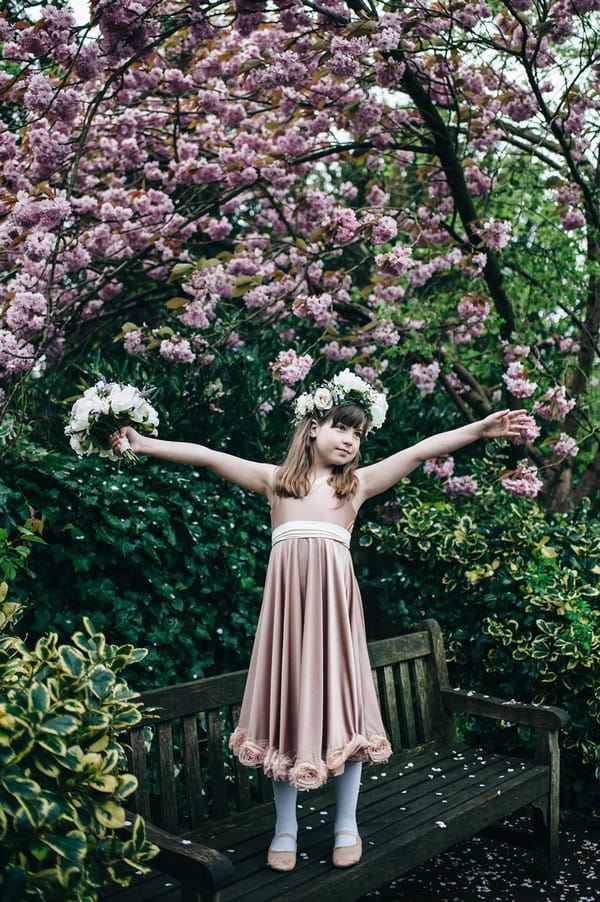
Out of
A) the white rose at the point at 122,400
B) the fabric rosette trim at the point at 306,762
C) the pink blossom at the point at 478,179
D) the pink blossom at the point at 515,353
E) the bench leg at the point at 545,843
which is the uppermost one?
the pink blossom at the point at 478,179

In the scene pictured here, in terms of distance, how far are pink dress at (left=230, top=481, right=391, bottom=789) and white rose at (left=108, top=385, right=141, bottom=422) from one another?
1.84 feet

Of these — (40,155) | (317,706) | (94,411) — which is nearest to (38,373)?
(40,155)

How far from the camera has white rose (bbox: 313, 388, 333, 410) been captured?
8.77 ft

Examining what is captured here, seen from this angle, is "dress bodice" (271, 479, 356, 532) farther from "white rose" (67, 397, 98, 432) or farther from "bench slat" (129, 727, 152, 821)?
"bench slat" (129, 727, 152, 821)

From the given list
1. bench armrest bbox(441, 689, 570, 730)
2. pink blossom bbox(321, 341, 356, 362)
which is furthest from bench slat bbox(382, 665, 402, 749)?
pink blossom bbox(321, 341, 356, 362)

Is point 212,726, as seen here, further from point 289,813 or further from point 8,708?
point 8,708

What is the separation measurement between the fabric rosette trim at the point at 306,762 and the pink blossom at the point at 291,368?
76.9 inches

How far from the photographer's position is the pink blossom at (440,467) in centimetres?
504

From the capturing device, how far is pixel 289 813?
7.97ft

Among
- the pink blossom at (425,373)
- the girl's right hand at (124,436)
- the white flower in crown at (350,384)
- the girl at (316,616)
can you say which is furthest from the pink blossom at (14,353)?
the pink blossom at (425,373)

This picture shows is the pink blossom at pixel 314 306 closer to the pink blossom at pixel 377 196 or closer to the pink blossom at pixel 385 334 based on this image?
the pink blossom at pixel 385 334

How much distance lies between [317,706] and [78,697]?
0.76 metres

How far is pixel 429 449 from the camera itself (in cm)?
269

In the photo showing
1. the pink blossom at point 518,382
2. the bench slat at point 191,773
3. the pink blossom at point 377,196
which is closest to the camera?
the bench slat at point 191,773
